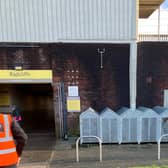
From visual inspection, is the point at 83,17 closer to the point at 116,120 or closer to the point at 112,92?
the point at 112,92

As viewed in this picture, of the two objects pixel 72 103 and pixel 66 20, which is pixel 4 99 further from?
pixel 66 20

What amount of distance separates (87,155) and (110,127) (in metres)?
1.55

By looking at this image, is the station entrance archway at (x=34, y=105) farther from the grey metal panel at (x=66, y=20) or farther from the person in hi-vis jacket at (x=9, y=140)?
the person in hi-vis jacket at (x=9, y=140)

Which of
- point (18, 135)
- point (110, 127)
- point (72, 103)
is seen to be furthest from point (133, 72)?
point (18, 135)

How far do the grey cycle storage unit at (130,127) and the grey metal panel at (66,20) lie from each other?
288 cm

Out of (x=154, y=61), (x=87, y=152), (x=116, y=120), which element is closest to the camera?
(x=87, y=152)

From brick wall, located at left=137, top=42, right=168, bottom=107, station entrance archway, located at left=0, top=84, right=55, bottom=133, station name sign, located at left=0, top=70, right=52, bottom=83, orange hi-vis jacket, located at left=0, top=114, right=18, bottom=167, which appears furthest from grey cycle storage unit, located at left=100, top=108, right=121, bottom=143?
orange hi-vis jacket, located at left=0, top=114, right=18, bottom=167

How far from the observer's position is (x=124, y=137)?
838 centimetres


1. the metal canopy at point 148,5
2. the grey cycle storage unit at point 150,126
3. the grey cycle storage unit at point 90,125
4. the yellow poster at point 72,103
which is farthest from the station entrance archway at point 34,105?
the metal canopy at point 148,5

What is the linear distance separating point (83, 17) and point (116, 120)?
154 inches

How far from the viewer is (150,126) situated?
8.34m

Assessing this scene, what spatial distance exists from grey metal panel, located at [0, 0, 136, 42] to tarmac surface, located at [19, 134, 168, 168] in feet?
12.5

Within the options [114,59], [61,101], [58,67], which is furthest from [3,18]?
[114,59]

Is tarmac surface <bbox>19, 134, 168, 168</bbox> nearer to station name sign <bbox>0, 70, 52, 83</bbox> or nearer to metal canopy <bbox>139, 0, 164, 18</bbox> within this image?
station name sign <bbox>0, 70, 52, 83</bbox>
